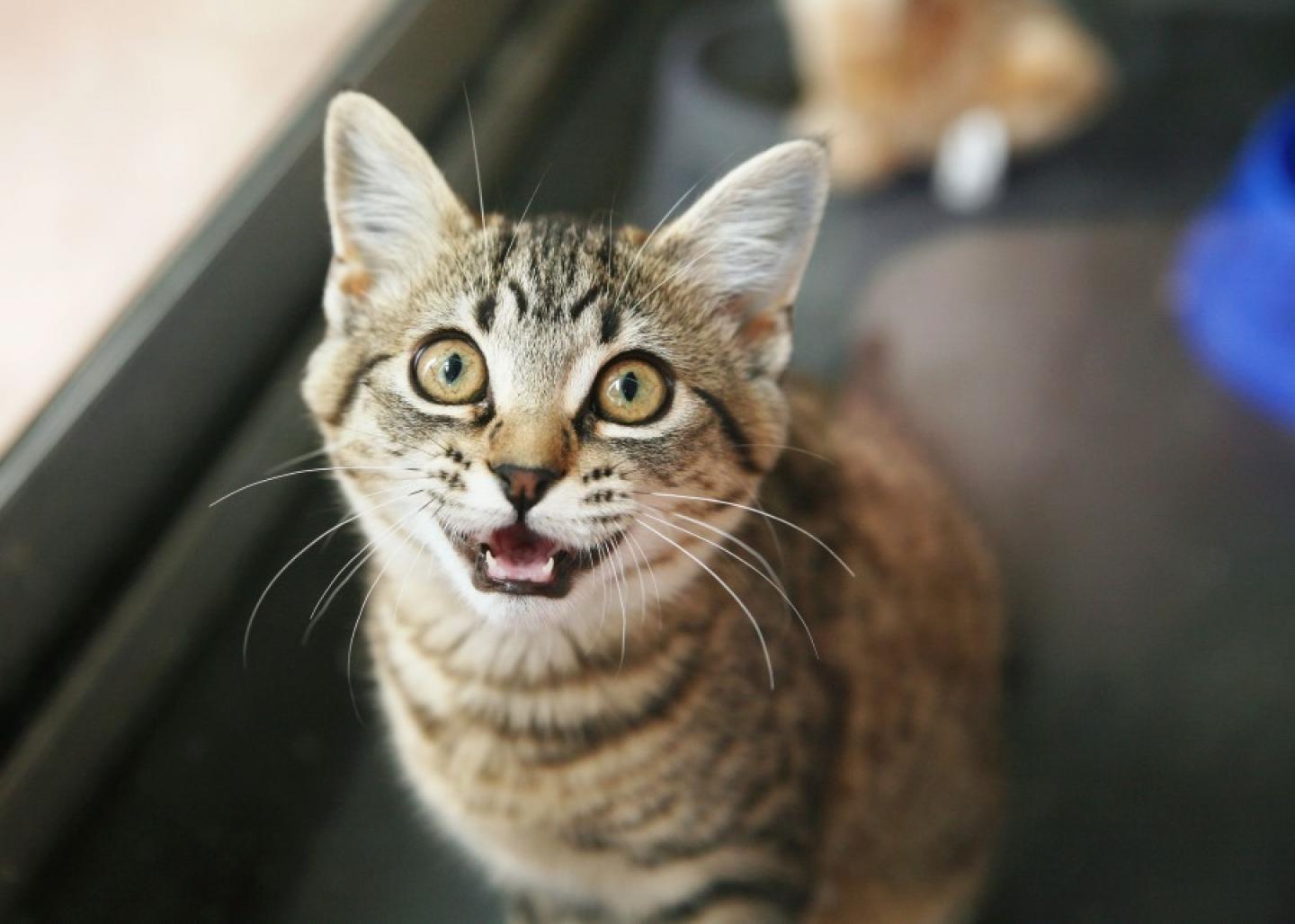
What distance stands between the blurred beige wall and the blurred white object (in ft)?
3.93

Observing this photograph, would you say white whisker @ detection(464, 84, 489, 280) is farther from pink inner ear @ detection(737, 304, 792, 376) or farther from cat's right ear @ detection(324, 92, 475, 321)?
pink inner ear @ detection(737, 304, 792, 376)

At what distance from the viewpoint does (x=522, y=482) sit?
59 cm

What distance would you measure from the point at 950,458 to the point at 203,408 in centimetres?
93

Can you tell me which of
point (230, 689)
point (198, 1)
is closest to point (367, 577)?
point (230, 689)

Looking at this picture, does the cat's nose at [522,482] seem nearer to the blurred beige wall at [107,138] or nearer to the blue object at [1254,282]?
the blurred beige wall at [107,138]

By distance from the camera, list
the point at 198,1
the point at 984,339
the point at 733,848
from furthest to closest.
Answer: the point at 984,339 → the point at 198,1 → the point at 733,848

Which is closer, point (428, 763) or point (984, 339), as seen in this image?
point (428, 763)

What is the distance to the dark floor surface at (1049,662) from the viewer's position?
2.65 feet

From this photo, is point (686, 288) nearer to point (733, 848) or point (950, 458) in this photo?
point (733, 848)

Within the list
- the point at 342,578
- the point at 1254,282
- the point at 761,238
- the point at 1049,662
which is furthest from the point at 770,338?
the point at 1254,282

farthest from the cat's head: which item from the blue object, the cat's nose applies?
the blue object

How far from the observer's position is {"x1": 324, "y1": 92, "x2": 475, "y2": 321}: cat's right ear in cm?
58

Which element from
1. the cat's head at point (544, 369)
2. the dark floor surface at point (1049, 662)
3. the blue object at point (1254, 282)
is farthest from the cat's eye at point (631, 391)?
the blue object at point (1254, 282)

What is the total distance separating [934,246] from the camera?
5.54 ft
